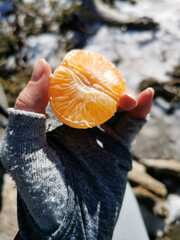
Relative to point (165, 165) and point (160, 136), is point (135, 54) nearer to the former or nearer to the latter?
point (160, 136)

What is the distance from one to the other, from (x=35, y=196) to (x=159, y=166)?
1463 mm

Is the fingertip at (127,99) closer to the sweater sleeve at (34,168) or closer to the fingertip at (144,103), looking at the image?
the fingertip at (144,103)

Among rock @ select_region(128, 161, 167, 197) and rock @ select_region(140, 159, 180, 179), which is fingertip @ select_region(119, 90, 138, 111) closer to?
rock @ select_region(128, 161, 167, 197)

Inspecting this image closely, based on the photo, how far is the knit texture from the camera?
93 centimetres

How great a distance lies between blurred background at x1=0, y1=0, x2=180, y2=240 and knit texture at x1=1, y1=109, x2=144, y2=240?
0.77m

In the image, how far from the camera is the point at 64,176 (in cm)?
103

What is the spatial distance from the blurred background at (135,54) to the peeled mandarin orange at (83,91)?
95cm

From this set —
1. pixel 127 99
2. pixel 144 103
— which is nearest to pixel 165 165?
pixel 144 103

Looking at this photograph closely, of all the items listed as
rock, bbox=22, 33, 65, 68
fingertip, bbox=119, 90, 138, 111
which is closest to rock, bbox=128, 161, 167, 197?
fingertip, bbox=119, 90, 138, 111

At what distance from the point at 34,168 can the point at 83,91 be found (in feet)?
1.22

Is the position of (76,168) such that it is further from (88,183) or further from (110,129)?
(110,129)

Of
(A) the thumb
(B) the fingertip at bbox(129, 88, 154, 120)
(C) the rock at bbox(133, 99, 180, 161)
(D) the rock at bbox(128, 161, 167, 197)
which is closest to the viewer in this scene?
(A) the thumb

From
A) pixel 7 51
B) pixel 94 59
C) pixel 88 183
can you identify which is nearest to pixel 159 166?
pixel 88 183

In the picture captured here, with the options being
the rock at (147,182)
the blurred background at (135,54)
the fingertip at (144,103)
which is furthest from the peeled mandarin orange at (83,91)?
the rock at (147,182)
